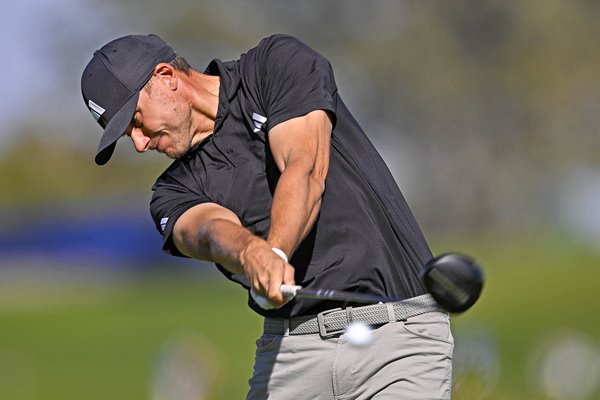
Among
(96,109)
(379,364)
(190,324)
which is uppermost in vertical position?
(96,109)

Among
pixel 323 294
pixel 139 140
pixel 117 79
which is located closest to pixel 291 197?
pixel 323 294

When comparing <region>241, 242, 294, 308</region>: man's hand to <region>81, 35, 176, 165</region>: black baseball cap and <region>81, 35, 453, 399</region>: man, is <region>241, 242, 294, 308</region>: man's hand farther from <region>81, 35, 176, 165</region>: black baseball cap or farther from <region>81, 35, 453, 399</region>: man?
<region>81, 35, 176, 165</region>: black baseball cap

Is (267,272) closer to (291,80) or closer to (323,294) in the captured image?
(323,294)

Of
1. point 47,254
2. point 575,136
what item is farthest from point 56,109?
point 575,136

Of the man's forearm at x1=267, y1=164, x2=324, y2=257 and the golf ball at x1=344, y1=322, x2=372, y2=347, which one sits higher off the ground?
the man's forearm at x1=267, y1=164, x2=324, y2=257

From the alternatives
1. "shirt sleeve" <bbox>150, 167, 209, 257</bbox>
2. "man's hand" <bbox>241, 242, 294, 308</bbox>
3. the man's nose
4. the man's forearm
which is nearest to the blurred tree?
"shirt sleeve" <bbox>150, 167, 209, 257</bbox>

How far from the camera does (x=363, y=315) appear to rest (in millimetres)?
5848

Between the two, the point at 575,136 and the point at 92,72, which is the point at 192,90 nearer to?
the point at 92,72

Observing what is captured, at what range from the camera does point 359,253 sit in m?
5.86

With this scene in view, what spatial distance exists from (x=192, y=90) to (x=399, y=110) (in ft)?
163

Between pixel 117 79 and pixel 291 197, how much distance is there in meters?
1.18

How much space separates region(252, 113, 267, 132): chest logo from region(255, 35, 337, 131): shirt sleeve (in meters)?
0.06

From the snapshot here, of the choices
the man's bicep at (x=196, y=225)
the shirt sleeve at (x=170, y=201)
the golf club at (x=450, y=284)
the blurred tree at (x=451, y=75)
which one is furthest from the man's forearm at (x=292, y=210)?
the blurred tree at (x=451, y=75)

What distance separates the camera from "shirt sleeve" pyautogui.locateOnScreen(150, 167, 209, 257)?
20.5ft
